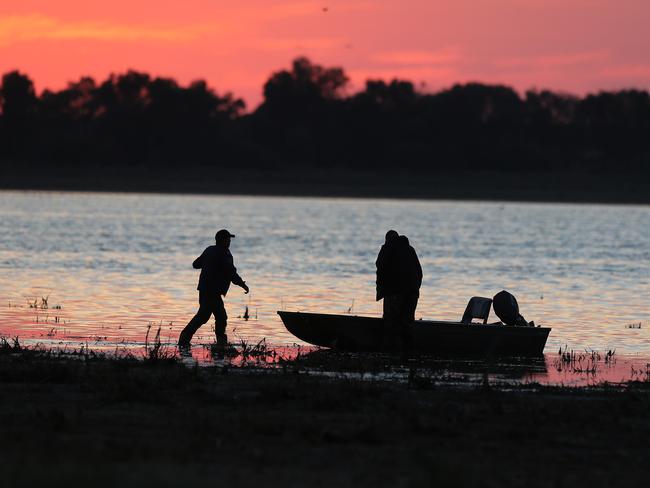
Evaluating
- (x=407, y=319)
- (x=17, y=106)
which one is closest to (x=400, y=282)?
(x=407, y=319)

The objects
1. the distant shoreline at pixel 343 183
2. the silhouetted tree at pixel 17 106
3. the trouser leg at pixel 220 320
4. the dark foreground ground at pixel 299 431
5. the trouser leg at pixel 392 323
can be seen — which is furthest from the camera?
the silhouetted tree at pixel 17 106

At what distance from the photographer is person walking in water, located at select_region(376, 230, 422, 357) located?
60.7 ft

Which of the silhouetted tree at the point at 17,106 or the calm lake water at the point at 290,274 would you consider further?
the silhouetted tree at the point at 17,106

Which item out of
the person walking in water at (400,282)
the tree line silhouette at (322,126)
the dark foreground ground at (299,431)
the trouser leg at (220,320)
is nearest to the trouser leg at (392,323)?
the person walking in water at (400,282)

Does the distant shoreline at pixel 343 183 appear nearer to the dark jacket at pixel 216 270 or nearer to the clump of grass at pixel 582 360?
the clump of grass at pixel 582 360

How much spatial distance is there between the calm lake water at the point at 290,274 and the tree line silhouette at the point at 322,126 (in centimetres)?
3958

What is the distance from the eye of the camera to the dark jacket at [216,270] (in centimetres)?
1930

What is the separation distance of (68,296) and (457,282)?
1096 cm

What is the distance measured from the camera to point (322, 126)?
127 m

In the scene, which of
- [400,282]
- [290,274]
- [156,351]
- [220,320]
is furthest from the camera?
[290,274]

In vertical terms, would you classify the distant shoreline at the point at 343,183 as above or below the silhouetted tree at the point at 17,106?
below

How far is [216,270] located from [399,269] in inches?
104

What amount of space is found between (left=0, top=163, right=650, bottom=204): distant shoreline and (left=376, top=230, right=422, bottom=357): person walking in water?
319 feet

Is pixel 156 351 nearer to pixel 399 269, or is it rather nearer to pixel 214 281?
pixel 214 281
